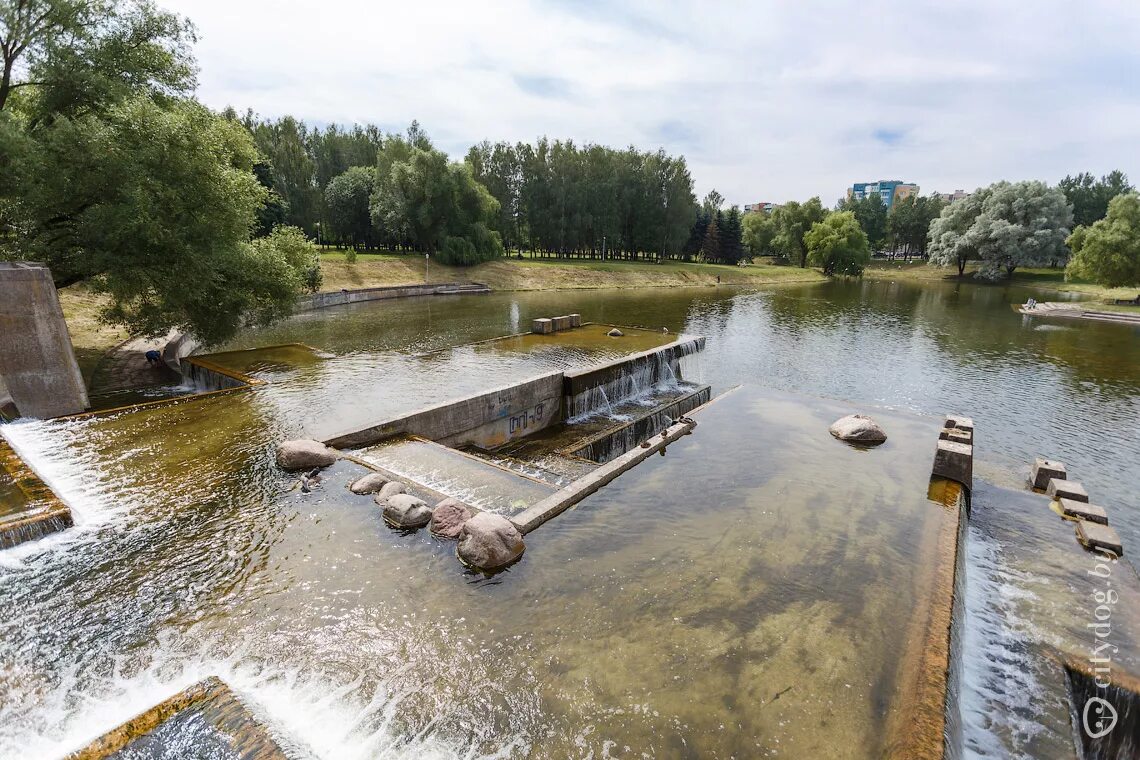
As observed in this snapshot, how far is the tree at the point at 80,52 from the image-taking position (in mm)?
14117

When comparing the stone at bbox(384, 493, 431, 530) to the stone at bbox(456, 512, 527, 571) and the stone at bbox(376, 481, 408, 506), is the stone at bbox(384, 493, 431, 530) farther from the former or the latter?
the stone at bbox(456, 512, 527, 571)

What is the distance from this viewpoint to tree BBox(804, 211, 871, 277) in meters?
73.6

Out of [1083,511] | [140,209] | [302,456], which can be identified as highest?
[140,209]

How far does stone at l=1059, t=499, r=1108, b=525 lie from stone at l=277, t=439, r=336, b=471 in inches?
536

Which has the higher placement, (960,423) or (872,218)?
(872,218)

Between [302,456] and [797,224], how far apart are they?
3466 inches

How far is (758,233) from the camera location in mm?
92688

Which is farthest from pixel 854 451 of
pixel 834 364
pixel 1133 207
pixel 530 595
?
pixel 1133 207

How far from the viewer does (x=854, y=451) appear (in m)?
11.6

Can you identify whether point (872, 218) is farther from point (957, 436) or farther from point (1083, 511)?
point (1083, 511)

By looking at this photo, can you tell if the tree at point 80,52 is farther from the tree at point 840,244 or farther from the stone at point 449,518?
the tree at point 840,244

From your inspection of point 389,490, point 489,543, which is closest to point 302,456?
point 389,490

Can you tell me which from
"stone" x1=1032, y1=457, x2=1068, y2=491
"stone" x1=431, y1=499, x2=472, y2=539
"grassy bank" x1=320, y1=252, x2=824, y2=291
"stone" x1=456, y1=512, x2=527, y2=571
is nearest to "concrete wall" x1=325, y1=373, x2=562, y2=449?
"stone" x1=431, y1=499, x2=472, y2=539

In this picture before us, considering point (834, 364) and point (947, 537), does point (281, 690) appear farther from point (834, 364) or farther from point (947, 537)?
point (834, 364)
